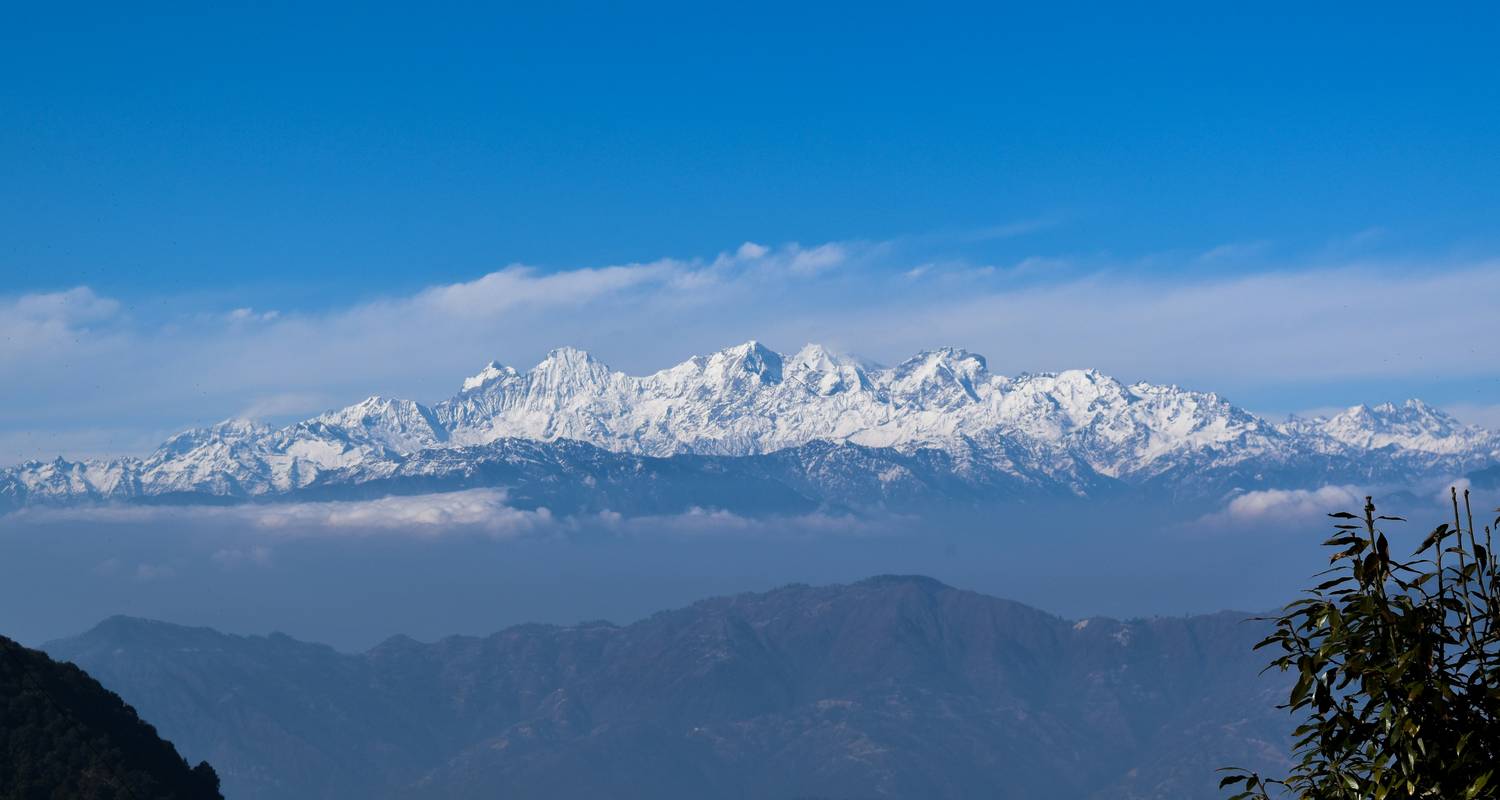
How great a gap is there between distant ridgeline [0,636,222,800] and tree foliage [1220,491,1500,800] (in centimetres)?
14928

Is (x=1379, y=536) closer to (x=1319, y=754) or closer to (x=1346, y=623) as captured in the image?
(x=1346, y=623)

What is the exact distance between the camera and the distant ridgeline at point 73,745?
152 m

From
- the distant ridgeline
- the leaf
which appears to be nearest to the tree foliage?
the leaf

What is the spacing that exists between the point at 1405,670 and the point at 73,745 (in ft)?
528

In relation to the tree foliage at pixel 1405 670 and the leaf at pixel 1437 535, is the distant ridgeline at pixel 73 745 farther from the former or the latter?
the leaf at pixel 1437 535

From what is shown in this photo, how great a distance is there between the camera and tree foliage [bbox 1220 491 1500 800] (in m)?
22.0

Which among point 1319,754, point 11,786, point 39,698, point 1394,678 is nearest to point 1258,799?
point 1319,754

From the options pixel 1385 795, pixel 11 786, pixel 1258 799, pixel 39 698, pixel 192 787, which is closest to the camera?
pixel 1385 795

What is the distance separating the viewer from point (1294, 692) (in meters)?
21.9

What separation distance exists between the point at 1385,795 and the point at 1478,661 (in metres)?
2.42

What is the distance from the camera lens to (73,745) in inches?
6280

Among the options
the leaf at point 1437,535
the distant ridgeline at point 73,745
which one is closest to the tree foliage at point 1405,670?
the leaf at point 1437,535

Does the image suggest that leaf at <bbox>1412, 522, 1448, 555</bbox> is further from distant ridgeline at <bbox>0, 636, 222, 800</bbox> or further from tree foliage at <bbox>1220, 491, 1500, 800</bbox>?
distant ridgeline at <bbox>0, 636, 222, 800</bbox>

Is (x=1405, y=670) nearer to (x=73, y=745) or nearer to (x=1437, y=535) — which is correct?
(x=1437, y=535)
